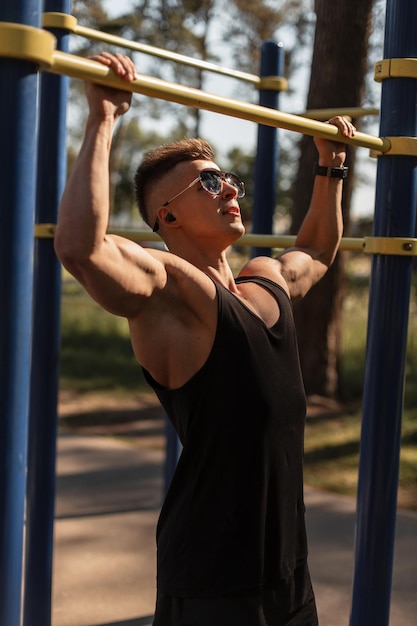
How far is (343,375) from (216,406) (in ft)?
20.0

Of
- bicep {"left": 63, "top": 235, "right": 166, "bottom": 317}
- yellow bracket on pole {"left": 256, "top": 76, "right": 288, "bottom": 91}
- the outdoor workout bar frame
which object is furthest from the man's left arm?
yellow bracket on pole {"left": 256, "top": 76, "right": 288, "bottom": 91}

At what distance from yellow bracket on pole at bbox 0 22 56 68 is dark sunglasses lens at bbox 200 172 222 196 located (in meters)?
0.56

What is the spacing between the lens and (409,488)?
16.0 ft

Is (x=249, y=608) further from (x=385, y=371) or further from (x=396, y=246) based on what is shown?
(x=396, y=246)

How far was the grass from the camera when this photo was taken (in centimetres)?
517

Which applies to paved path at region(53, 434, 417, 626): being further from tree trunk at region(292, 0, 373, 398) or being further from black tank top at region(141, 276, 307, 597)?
tree trunk at region(292, 0, 373, 398)

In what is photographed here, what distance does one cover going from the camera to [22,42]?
1.36 m

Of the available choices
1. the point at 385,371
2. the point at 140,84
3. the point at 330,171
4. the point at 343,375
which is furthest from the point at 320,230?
the point at 343,375

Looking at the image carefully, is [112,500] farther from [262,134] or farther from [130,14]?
[130,14]

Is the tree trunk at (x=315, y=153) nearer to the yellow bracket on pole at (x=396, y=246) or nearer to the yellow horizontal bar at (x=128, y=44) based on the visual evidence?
the yellow horizontal bar at (x=128, y=44)

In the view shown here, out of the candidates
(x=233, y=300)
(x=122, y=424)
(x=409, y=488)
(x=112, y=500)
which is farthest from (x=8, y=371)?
(x=122, y=424)

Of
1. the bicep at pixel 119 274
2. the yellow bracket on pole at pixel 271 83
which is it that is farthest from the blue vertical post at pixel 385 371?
the yellow bracket on pole at pixel 271 83

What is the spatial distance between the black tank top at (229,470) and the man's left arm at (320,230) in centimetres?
44

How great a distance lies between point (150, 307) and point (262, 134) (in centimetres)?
191
